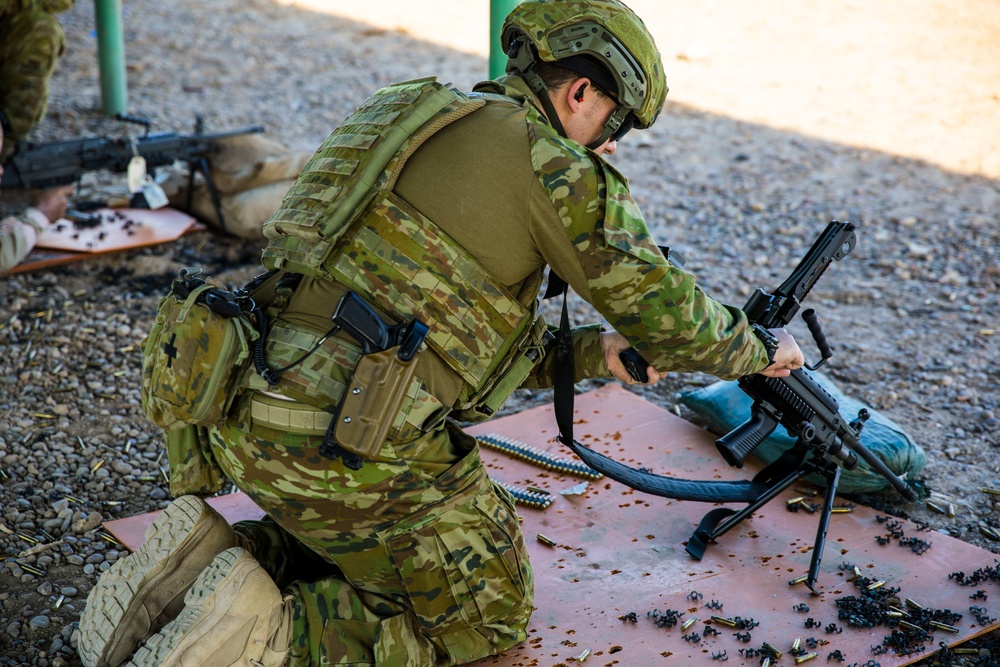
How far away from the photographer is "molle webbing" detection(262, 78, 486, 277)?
2529 millimetres

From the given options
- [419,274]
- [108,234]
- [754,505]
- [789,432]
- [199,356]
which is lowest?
[108,234]

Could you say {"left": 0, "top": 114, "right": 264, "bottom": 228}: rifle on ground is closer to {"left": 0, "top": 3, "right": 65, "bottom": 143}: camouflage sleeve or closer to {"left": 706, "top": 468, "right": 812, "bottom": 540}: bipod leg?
{"left": 0, "top": 3, "right": 65, "bottom": 143}: camouflage sleeve

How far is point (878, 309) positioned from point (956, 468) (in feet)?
5.86

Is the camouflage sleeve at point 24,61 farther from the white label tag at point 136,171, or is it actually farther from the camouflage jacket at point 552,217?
the camouflage jacket at point 552,217

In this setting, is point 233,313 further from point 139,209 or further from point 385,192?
point 139,209

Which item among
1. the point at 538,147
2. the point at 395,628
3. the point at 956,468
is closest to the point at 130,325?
the point at 395,628

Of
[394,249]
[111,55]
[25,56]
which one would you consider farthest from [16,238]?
[394,249]

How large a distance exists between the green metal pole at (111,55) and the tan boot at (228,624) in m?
6.91

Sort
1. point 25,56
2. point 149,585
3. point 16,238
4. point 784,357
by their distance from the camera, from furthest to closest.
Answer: point 25,56 < point 16,238 < point 784,357 < point 149,585

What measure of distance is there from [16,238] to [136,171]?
823 mm

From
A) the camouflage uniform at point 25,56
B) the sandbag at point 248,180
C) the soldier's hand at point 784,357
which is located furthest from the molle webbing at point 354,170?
the camouflage uniform at point 25,56

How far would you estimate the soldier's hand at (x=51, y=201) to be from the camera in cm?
586

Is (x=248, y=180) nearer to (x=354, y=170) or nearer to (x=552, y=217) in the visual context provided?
(x=354, y=170)

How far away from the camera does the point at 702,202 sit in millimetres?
7293
